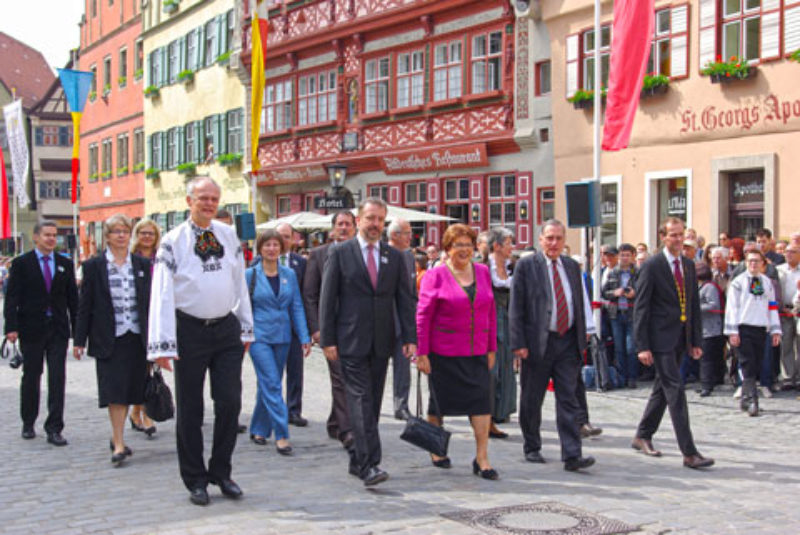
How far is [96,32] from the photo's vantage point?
48.7 meters

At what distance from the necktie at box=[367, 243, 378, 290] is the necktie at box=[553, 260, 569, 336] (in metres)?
1.49

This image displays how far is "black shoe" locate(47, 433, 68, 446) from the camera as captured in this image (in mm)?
8914

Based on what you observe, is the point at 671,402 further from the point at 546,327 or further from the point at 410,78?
the point at 410,78

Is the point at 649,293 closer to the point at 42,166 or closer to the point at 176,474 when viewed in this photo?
the point at 176,474

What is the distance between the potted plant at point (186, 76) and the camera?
3794 cm

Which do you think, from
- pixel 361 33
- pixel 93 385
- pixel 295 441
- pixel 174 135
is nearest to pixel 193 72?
pixel 174 135

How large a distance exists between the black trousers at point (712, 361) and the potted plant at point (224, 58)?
24474 mm

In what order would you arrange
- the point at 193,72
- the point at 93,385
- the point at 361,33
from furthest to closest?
the point at 193,72, the point at 361,33, the point at 93,385

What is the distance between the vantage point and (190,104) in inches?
1511

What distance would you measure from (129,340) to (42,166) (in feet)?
218

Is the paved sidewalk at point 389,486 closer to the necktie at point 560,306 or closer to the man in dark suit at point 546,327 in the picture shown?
the man in dark suit at point 546,327

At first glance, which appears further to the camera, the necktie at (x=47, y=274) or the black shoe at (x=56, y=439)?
the necktie at (x=47, y=274)

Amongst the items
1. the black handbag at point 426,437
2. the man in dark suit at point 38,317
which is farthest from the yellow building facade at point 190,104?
the black handbag at point 426,437

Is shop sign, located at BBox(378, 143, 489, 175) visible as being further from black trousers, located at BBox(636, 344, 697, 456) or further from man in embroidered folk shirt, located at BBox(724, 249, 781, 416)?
black trousers, located at BBox(636, 344, 697, 456)
